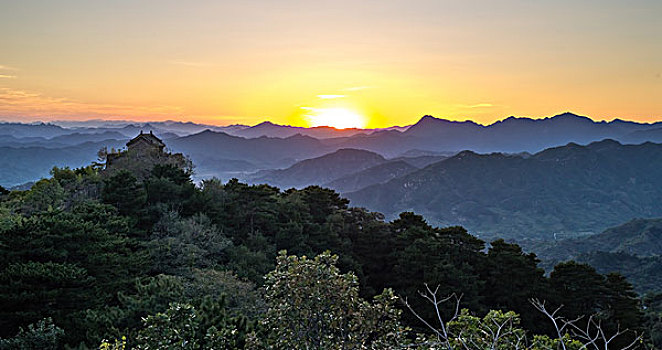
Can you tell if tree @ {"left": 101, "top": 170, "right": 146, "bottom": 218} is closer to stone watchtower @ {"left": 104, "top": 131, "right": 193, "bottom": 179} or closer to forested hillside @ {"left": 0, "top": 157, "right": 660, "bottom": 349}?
forested hillside @ {"left": 0, "top": 157, "right": 660, "bottom": 349}

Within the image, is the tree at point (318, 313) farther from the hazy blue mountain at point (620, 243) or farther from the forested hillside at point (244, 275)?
the hazy blue mountain at point (620, 243)

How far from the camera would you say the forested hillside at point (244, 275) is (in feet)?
28.5

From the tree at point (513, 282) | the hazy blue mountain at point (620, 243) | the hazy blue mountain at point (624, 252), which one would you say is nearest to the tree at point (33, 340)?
the tree at point (513, 282)

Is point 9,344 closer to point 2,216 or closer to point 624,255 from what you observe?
point 2,216

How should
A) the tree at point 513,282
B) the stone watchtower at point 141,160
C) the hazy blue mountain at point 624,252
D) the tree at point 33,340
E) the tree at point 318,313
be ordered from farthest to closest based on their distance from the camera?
the hazy blue mountain at point 624,252
the stone watchtower at point 141,160
the tree at point 513,282
the tree at point 33,340
the tree at point 318,313

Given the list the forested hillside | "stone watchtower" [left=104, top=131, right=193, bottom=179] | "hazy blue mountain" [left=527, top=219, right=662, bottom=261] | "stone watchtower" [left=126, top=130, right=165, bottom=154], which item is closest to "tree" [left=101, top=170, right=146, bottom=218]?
the forested hillside

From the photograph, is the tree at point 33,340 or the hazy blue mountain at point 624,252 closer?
the tree at point 33,340

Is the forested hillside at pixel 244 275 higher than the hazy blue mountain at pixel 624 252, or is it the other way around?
the forested hillside at pixel 244 275

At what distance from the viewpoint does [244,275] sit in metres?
25.2

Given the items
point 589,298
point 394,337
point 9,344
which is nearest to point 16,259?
point 9,344

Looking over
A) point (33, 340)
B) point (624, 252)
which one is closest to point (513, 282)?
point (33, 340)

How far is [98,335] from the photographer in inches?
525

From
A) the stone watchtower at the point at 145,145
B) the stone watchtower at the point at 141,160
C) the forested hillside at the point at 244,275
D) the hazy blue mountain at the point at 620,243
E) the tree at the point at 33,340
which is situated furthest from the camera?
the hazy blue mountain at the point at 620,243

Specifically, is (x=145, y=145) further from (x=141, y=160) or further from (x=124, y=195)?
(x=124, y=195)
